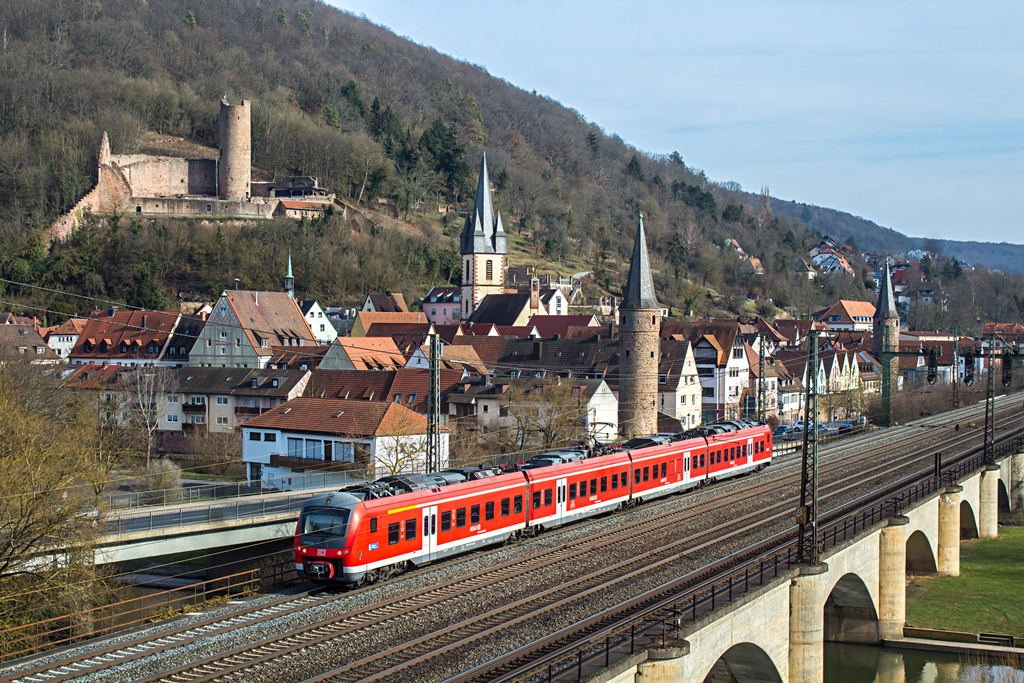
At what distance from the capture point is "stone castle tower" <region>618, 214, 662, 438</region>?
61.0m

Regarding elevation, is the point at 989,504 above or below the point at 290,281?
below

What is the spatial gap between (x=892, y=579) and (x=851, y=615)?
1.52 meters

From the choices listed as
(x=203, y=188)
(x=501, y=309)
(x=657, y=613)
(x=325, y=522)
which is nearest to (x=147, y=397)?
(x=325, y=522)

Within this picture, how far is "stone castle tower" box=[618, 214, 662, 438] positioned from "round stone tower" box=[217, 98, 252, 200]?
78475 millimetres

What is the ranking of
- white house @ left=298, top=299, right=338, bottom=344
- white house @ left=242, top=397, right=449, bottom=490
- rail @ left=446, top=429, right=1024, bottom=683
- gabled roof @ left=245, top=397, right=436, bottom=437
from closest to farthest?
rail @ left=446, top=429, right=1024, bottom=683 → white house @ left=242, top=397, right=449, bottom=490 → gabled roof @ left=245, top=397, right=436, bottom=437 → white house @ left=298, top=299, right=338, bottom=344

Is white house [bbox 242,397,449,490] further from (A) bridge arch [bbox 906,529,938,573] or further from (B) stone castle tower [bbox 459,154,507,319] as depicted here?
(B) stone castle tower [bbox 459,154,507,319]

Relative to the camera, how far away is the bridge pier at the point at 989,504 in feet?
140

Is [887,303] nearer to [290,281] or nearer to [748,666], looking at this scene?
[290,281]

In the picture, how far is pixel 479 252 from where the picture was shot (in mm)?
112625

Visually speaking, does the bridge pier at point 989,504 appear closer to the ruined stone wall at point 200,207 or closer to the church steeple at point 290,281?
the church steeple at point 290,281

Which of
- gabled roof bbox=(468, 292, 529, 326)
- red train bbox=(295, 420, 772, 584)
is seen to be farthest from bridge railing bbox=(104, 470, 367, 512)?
gabled roof bbox=(468, 292, 529, 326)

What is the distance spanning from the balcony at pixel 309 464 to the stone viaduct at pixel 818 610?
61.6 feet

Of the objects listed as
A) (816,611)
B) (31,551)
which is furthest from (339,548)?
(816,611)

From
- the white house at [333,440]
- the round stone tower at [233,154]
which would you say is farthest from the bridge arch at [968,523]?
the round stone tower at [233,154]
